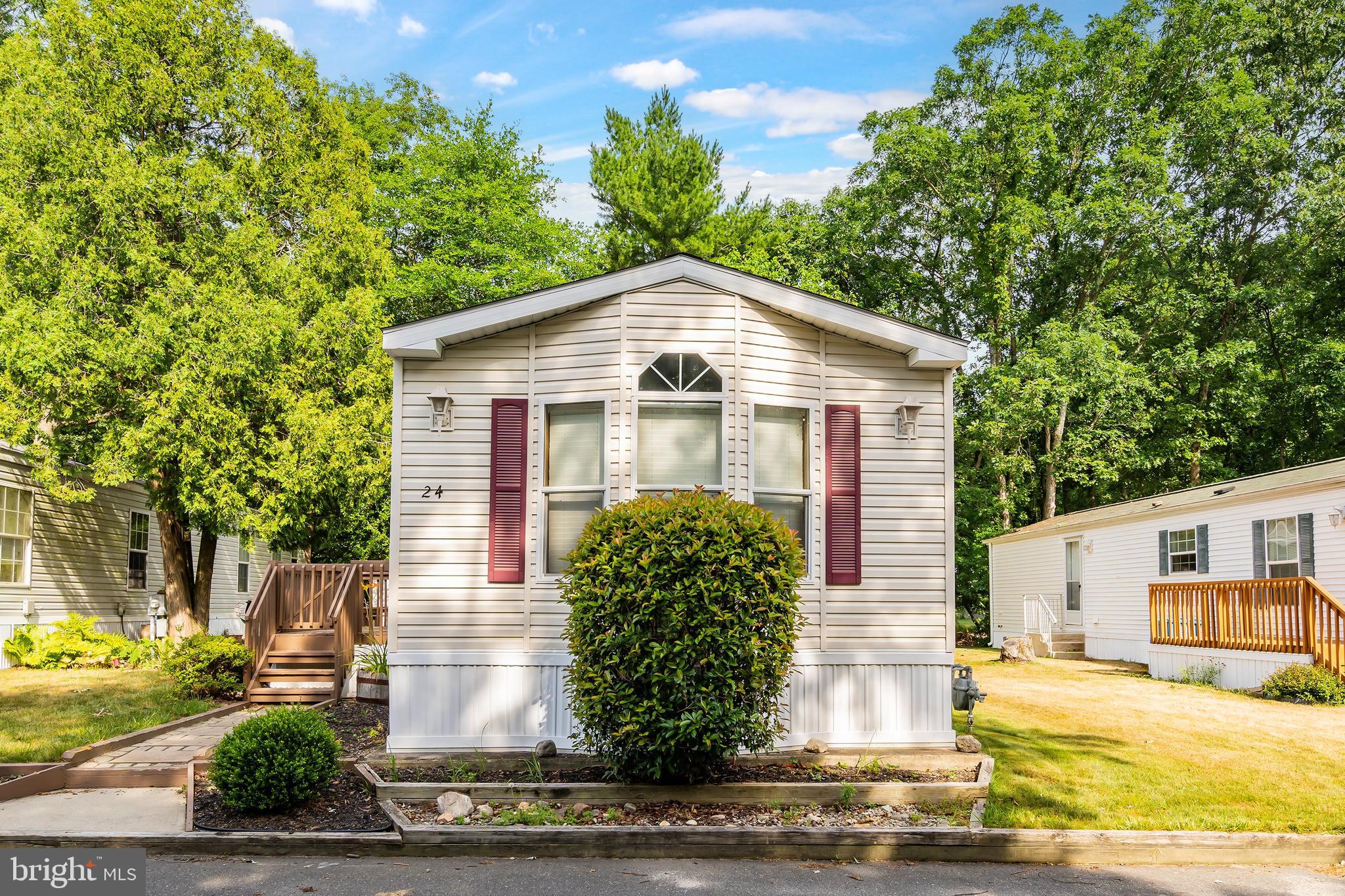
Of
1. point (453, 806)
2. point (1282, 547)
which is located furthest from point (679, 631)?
point (1282, 547)

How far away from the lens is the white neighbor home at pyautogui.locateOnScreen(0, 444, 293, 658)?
47.0 feet

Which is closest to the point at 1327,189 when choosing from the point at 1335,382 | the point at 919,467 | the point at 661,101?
the point at 1335,382

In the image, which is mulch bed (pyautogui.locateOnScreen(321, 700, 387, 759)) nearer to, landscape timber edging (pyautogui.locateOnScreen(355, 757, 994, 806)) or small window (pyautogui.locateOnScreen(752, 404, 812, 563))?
landscape timber edging (pyautogui.locateOnScreen(355, 757, 994, 806))

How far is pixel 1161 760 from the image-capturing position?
7977 mm

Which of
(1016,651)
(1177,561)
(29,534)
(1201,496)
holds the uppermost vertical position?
(1201,496)

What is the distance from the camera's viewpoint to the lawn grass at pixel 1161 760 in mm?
6336

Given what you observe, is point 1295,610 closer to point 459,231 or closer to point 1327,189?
point 1327,189

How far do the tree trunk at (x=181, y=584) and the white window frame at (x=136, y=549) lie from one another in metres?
1.75

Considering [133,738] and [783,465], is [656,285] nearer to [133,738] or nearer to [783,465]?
[783,465]

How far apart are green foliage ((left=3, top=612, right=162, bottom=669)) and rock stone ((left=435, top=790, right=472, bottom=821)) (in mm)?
10651

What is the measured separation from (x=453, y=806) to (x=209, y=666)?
6.61 meters

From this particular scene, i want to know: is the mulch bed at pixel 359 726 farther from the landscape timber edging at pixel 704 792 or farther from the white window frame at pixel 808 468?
the white window frame at pixel 808 468

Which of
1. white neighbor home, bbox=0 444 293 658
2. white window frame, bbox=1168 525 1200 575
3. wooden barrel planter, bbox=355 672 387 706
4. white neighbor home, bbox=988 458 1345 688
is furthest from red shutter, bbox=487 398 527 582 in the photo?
white window frame, bbox=1168 525 1200 575

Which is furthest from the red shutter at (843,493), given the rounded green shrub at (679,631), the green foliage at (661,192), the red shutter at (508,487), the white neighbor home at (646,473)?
the green foliage at (661,192)
